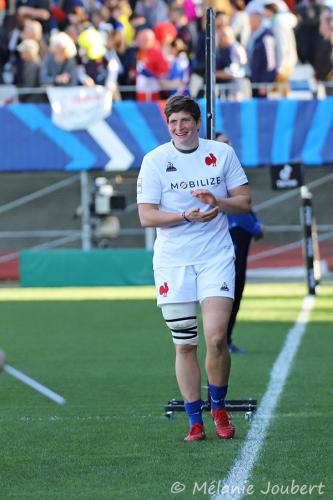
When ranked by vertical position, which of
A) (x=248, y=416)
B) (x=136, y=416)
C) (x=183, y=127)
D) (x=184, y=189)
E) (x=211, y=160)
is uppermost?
(x=183, y=127)

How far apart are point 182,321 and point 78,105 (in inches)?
707

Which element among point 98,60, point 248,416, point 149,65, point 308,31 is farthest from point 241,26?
point 248,416

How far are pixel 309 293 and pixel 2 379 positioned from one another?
33.6 feet

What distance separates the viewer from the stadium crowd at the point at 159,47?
25141 millimetres

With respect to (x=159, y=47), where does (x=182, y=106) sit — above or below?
above

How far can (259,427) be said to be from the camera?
892 centimetres

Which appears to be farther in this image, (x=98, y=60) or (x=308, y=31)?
(x=308, y=31)

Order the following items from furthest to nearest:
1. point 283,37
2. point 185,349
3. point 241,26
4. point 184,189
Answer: point 241,26 → point 283,37 → point 185,349 → point 184,189

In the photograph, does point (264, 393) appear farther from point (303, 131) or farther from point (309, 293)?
point (303, 131)

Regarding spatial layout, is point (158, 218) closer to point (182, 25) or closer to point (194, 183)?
point (194, 183)

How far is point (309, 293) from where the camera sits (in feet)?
71.2

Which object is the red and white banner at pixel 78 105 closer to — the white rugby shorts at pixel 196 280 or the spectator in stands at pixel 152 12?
the spectator in stands at pixel 152 12

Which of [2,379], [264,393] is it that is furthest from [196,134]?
[2,379]

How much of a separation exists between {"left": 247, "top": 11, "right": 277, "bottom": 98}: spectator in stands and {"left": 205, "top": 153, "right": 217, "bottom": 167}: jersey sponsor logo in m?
16.6
